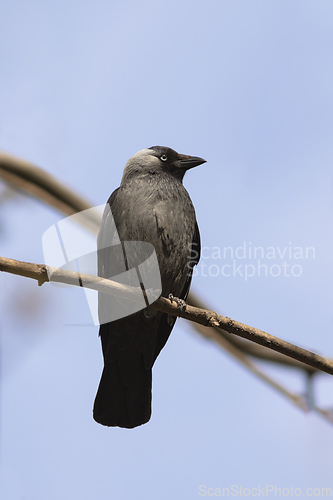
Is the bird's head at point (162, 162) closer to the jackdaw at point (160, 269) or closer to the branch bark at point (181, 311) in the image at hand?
the jackdaw at point (160, 269)

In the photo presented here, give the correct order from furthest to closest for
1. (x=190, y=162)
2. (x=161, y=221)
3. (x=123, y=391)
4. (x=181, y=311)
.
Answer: (x=190, y=162)
(x=123, y=391)
(x=161, y=221)
(x=181, y=311)

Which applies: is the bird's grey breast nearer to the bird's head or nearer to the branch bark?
the bird's head

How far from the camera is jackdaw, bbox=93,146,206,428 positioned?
4383 mm

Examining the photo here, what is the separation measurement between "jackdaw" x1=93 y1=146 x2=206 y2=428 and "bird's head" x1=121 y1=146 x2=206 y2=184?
23 centimetres

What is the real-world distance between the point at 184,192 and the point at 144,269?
946 millimetres

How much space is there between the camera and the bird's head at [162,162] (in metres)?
5.11

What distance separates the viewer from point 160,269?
4379 mm

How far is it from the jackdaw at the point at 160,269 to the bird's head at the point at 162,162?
0.23m

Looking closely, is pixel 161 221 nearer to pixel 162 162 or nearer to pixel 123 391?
pixel 162 162

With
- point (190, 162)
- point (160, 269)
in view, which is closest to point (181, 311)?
point (160, 269)

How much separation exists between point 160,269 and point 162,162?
137 centimetres

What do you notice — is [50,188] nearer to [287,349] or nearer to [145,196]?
[145,196]

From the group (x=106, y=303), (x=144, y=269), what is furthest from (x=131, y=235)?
(x=106, y=303)

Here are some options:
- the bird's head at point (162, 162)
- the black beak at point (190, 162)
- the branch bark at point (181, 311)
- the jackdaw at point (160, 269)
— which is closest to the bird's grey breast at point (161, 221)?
the jackdaw at point (160, 269)
